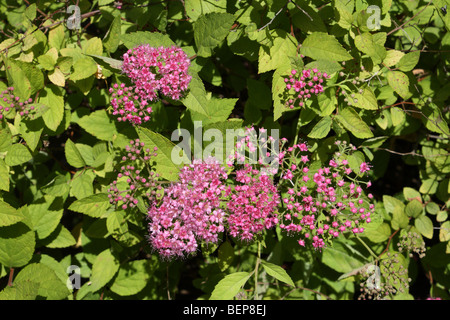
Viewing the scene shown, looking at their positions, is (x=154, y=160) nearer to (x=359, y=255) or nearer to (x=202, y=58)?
(x=202, y=58)

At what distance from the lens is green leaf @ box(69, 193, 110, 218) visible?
2.46 meters

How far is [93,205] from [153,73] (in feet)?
3.18

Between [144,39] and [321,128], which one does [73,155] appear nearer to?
[144,39]

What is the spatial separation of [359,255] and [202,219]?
4.92ft

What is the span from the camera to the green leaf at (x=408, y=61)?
2459 mm

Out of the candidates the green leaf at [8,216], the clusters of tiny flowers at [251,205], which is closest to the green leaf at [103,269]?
the green leaf at [8,216]

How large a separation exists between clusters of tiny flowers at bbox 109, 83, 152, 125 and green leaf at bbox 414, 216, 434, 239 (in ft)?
7.09

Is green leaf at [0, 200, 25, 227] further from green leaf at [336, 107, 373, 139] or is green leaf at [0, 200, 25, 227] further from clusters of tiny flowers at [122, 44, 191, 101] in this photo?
green leaf at [336, 107, 373, 139]

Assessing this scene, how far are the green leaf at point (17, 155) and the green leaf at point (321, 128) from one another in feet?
5.97

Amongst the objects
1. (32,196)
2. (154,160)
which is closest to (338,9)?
(154,160)

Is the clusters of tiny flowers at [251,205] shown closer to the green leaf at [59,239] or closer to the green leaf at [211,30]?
the green leaf at [211,30]
